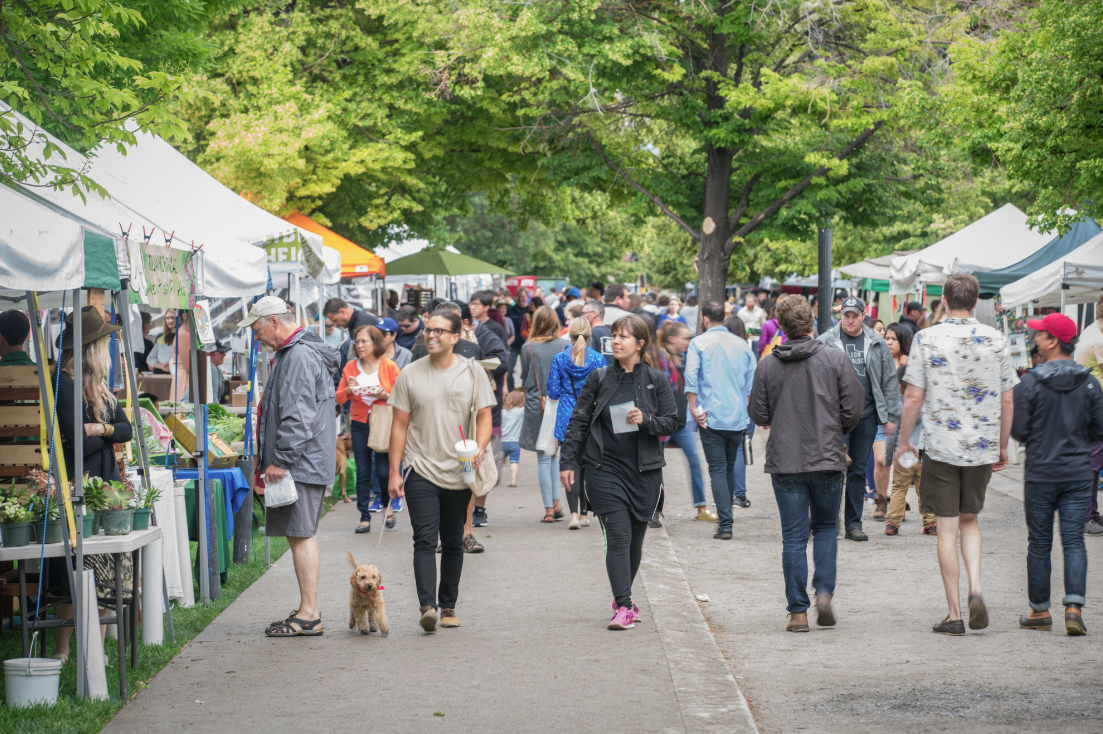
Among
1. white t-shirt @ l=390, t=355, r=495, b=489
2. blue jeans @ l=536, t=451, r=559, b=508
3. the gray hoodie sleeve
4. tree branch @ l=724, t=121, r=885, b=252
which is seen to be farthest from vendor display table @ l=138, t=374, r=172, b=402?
tree branch @ l=724, t=121, r=885, b=252

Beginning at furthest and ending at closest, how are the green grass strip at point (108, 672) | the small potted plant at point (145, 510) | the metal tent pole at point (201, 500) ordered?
the metal tent pole at point (201, 500)
the small potted plant at point (145, 510)
the green grass strip at point (108, 672)

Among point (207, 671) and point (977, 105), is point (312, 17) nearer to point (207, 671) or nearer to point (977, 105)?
point (977, 105)

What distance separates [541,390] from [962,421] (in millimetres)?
4390

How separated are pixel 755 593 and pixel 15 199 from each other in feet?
16.7

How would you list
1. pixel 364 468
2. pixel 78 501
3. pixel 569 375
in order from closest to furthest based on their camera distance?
pixel 78 501, pixel 569 375, pixel 364 468

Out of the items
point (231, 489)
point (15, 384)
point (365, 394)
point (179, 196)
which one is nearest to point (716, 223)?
point (365, 394)

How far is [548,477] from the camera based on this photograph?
33.0 ft

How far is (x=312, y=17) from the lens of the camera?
2359 centimetres

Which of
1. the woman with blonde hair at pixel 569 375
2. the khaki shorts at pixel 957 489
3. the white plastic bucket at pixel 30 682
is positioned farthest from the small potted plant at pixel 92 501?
the khaki shorts at pixel 957 489

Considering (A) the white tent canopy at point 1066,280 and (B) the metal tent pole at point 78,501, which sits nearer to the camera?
(B) the metal tent pole at point 78,501

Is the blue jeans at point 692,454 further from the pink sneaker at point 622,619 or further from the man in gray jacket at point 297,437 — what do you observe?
the man in gray jacket at point 297,437

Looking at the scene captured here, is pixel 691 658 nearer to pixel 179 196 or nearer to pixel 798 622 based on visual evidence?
pixel 798 622

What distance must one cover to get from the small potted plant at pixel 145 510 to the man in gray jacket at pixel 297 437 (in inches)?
27.0

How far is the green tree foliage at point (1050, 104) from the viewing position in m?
10.3
